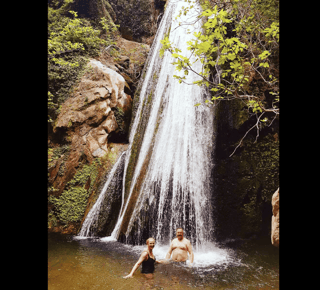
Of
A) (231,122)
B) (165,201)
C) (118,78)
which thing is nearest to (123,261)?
(165,201)

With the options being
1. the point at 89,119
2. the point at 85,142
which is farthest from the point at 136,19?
the point at 85,142

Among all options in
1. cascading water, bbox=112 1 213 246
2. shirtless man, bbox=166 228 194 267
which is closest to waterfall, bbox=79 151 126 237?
A: cascading water, bbox=112 1 213 246

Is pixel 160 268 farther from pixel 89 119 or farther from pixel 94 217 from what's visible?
pixel 89 119

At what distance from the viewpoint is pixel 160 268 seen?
4.19 metres

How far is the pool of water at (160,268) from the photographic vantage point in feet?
12.0

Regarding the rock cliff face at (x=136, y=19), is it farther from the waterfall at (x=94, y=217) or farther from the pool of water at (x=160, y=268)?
the pool of water at (x=160, y=268)

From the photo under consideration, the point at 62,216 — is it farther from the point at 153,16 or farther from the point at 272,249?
the point at 153,16

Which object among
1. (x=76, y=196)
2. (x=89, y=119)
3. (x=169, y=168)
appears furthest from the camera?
(x=89, y=119)

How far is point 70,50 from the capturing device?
9.33 m

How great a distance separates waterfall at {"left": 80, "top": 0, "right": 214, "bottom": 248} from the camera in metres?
5.75

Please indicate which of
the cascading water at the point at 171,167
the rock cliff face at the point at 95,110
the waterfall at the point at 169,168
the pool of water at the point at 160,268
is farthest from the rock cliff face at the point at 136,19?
the pool of water at the point at 160,268

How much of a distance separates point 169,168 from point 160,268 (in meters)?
3.05

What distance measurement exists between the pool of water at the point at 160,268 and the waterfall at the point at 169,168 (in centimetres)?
59

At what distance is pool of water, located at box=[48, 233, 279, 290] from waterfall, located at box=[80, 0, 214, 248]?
593mm
